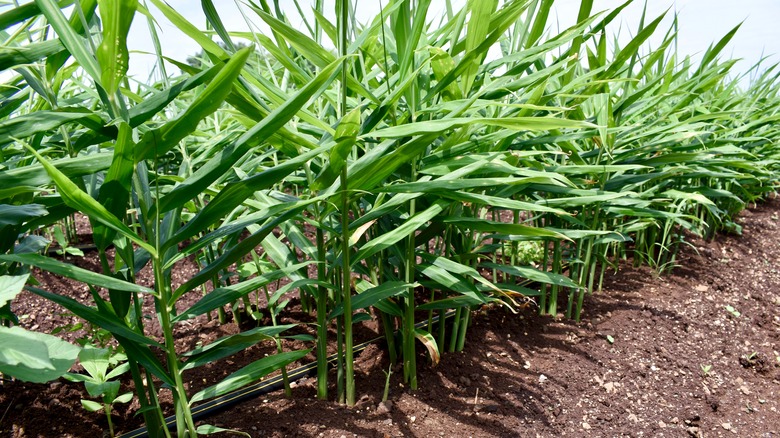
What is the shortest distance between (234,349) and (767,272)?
2.45 m

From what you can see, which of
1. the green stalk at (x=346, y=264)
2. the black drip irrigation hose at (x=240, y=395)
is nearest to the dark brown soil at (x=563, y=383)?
the black drip irrigation hose at (x=240, y=395)

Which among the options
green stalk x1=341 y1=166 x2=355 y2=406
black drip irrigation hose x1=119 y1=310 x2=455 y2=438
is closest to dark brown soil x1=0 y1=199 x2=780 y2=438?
black drip irrigation hose x1=119 y1=310 x2=455 y2=438

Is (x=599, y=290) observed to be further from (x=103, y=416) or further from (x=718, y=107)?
(x=103, y=416)

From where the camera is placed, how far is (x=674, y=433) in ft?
4.25

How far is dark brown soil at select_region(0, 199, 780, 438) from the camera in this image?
3.59 feet

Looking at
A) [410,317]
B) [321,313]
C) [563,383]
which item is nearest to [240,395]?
[321,313]

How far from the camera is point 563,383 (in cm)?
136

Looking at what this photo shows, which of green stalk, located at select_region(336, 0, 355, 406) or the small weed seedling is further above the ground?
green stalk, located at select_region(336, 0, 355, 406)

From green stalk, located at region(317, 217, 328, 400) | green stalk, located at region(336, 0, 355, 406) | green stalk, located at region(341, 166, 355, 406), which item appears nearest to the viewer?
green stalk, located at region(336, 0, 355, 406)

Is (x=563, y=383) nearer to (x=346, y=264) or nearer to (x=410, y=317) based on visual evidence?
(x=410, y=317)

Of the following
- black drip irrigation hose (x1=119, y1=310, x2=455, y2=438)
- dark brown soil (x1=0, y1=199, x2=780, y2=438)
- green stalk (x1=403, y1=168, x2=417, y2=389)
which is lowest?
dark brown soil (x1=0, y1=199, x2=780, y2=438)

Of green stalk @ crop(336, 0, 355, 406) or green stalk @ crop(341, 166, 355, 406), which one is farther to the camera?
green stalk @ crop(341, 166, 355, 406)

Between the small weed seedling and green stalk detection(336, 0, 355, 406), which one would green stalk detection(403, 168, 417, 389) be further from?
the small weed seedling

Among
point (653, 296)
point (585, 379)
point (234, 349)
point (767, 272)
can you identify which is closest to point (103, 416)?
point (234, 349)
